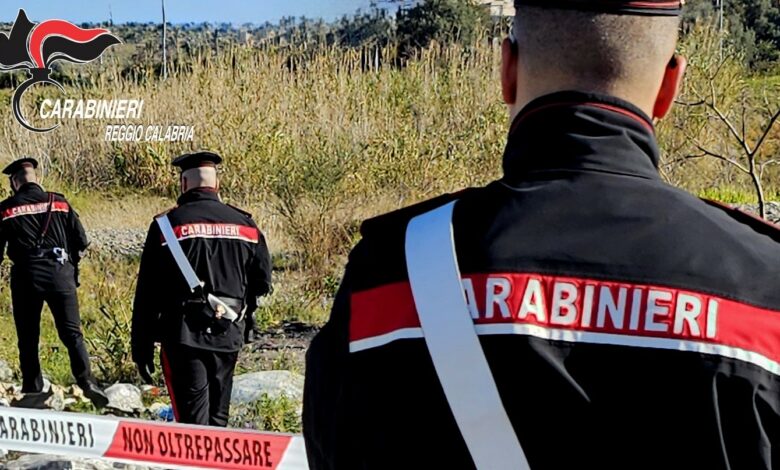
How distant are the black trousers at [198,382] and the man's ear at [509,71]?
3936 millimetres

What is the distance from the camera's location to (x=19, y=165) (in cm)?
568

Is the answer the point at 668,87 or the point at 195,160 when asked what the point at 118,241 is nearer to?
the point at 195,160

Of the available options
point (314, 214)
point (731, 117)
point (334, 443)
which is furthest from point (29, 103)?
point (334, 443)

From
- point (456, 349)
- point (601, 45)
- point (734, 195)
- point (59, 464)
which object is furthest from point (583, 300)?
point (59, 464)

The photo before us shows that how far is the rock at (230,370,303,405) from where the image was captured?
543cm

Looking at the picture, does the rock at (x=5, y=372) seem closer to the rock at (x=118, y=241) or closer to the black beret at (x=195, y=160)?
the rock at (x=118, y=241)

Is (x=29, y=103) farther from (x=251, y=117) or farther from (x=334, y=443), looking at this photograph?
(x=334, y=443)

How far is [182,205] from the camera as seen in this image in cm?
489

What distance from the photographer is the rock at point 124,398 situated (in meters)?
5.84

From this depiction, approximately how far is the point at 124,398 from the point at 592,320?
519 cm

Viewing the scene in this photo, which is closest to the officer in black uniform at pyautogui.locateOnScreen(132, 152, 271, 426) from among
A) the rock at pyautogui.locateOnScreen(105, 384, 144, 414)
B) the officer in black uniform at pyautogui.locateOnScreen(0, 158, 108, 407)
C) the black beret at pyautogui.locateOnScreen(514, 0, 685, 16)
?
the rock at pyautogui.locateOnScreen(105, 384, 144, 414)

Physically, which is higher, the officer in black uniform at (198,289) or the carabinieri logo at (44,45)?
the carabinieri logo at (44,45)

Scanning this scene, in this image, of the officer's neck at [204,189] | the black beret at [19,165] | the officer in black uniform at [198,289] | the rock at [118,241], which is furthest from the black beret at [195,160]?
the black beret at [19,165]

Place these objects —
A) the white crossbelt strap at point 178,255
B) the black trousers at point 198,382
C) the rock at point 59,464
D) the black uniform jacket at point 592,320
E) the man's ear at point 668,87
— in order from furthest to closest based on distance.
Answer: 1. the rock at point 59,464
2. the black trousers at point 198,382
3. the white crossbelt strap at point 178,255
4. the man's ear at point 668,87
5. the black uniform jacket at point 592,320
